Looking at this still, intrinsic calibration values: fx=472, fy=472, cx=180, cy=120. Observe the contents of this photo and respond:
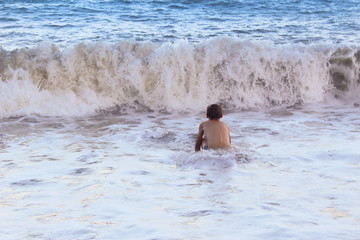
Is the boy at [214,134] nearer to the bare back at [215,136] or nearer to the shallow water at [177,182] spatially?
the bare back at [215,136]

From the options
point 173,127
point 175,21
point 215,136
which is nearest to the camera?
point 215,136

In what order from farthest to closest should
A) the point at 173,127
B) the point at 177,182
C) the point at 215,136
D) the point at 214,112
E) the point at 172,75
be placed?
the point at 172,75
the point at 173,127
the point at 214,112
the point at 215,136
the point at 177,182

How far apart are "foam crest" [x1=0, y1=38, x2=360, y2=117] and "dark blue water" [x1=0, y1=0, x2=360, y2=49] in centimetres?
262

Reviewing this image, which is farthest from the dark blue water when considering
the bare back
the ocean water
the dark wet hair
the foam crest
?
the bare back

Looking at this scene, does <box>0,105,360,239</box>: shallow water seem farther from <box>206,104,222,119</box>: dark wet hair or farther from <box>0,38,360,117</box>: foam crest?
<box>0,38,360,117</box>: foam crest

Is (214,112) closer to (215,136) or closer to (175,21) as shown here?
(215,136)

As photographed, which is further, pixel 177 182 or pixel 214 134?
pixel 214 134

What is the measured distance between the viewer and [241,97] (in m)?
10.0

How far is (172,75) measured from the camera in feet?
33.2

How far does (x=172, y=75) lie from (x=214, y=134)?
451 cm

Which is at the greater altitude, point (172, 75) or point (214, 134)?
point (172, 75)

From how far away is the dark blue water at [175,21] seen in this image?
1379cm

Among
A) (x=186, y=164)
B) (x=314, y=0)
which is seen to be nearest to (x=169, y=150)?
(x=186, y=164)

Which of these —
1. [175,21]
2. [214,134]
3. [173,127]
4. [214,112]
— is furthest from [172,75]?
[175,21]
